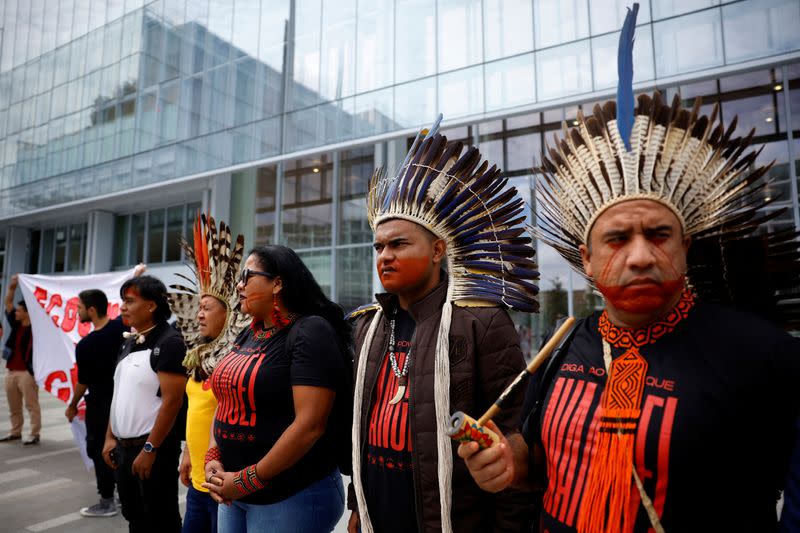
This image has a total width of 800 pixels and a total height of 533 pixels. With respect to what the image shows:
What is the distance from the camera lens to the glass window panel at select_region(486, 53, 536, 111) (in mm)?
9547

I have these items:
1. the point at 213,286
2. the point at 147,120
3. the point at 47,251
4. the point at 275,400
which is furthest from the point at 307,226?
the point at 47,251

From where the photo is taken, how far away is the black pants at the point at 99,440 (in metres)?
4.21

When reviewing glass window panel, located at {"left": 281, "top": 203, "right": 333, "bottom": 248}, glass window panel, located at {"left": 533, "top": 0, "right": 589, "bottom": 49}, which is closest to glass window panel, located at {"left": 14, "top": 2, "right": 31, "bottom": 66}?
glass window panel, located at {"left": 281, "top": 203, "right": 333, "bottom": 248}

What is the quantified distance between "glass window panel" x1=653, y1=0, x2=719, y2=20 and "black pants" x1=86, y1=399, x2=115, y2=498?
9444mm

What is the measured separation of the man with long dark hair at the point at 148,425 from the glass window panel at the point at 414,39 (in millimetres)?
8847

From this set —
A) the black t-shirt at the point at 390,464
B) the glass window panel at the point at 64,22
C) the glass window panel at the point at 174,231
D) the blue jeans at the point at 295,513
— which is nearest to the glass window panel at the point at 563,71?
the black t-shirt at the point at 390,464

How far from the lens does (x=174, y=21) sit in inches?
611

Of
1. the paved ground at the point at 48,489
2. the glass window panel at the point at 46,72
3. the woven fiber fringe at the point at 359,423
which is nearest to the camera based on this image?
the woven fiber fringe at the point at 359,423

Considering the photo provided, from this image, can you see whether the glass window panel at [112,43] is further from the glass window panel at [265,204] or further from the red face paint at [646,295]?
the red face paint at [646,295]

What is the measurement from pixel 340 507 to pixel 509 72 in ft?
29.8

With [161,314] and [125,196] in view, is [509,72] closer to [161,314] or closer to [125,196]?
[161,314]

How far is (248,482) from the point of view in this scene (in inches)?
86.1

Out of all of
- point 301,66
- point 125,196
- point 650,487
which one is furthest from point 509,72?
A: point 125,196

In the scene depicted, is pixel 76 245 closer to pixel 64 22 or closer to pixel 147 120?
pixel 147 120
